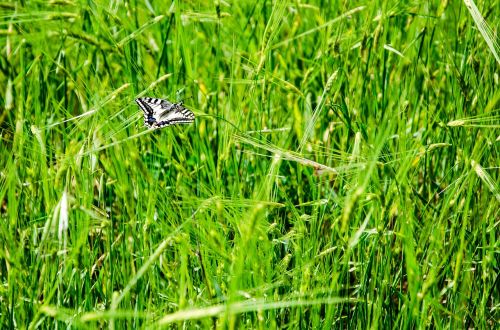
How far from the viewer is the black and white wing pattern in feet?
6.28

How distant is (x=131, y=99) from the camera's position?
6.67 feet

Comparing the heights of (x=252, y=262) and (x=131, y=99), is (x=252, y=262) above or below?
below

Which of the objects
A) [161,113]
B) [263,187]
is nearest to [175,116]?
[161,113]

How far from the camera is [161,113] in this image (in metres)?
1.93

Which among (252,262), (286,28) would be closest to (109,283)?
(252,262)

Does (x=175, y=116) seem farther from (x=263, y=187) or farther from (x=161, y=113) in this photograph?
(x=263, y=187)

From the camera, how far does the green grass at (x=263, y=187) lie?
1663 millimetres

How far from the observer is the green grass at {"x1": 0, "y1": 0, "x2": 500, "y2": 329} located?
1663mm

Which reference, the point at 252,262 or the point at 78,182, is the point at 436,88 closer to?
the point at 252,262

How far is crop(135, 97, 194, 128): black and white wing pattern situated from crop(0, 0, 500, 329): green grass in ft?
0.11

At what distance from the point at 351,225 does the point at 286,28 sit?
1.22 meters

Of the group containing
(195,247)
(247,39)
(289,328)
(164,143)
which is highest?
(247,39)

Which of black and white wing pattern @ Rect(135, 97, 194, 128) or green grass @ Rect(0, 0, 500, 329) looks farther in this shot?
black and white wing pattern @ Rect(135, 97, 194, 128)

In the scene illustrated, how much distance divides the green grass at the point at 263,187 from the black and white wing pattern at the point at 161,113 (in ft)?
0.11
